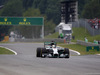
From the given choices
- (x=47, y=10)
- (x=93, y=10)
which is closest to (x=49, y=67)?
(x=93, y=10)

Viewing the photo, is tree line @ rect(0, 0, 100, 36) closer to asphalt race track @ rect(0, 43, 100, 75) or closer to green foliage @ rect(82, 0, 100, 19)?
green foliage @ rect(82, 0, 100, 19)

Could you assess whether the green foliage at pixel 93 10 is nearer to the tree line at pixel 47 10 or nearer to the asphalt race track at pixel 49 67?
the tree line at pixel 47 10

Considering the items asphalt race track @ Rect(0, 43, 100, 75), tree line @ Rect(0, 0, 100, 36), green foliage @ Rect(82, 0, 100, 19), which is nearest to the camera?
asphalt race track @ Rect(0, 43, 100, 75)

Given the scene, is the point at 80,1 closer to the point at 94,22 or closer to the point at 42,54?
the point at 94,22

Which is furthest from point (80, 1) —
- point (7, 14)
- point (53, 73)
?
point (53, 73)

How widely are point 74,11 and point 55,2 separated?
51.3 metres

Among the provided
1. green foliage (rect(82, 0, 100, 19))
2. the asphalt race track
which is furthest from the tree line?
the asphalt race track

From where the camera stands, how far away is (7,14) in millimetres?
117312

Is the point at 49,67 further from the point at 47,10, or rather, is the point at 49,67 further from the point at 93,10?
the point at 47,10

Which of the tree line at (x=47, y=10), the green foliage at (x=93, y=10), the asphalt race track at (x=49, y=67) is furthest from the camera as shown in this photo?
the tree line at (x=47, y=10)

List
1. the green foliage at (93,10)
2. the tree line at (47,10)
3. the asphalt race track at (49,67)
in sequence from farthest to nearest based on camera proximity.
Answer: the tree line at (47,10) < the green foliage at (93,10) < the asphalt race track at (49,67)

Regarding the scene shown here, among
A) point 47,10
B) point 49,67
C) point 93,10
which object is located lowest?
point 49,67

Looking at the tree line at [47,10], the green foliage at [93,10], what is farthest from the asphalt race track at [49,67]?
the green foliage at [93,10]

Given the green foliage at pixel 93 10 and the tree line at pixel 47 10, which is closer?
the green foliage at pixel 93 10
